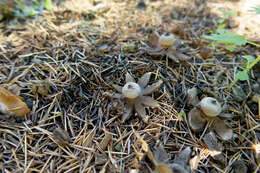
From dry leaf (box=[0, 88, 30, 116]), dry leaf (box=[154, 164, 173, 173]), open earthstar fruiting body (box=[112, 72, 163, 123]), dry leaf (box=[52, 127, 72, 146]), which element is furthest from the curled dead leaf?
dry leaf (box=[0, 88, 30, 116])

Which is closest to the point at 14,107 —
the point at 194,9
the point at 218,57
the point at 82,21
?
the point at 82,21

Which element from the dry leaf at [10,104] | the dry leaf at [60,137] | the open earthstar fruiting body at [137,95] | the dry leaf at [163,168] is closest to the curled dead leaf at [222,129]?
the open earthstar fruiting body at [137,95]

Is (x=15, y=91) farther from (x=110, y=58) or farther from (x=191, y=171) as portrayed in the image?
(x=191, y=171)

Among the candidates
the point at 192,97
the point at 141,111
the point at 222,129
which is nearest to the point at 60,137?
the point at 141,111

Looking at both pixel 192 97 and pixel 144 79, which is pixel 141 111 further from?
pixel 192 97

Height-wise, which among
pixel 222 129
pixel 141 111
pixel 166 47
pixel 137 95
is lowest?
pixel 222 129

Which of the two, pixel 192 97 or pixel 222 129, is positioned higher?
pixel 192 97

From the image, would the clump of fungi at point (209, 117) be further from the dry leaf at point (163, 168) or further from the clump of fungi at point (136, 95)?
the dry leaf at point (163, 168)
